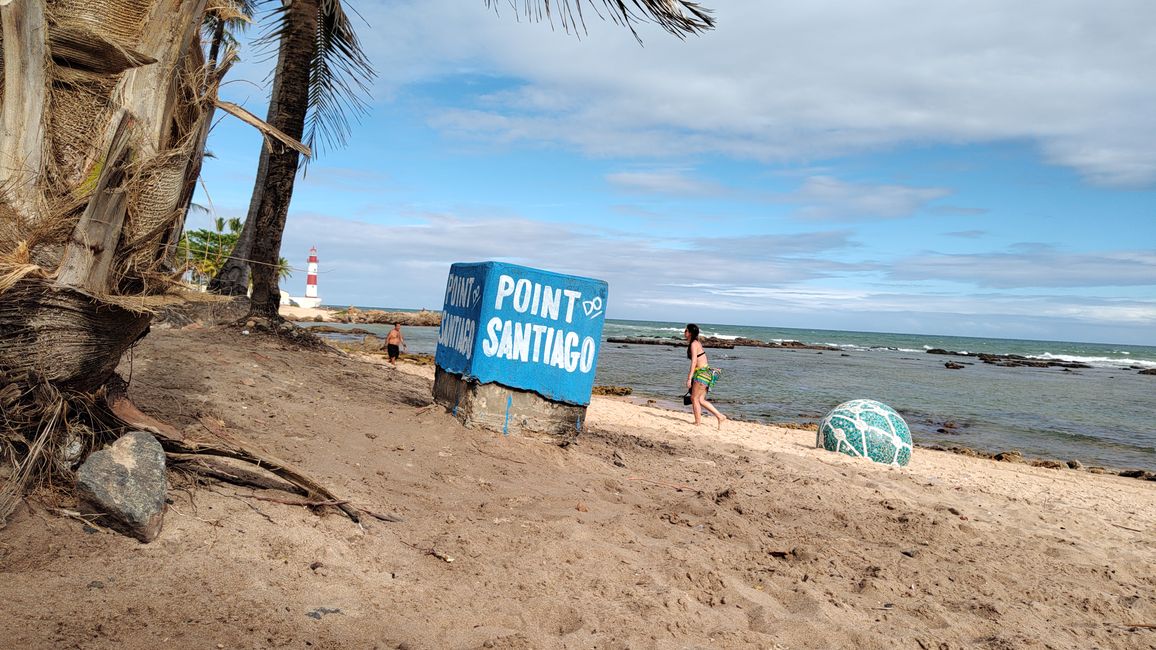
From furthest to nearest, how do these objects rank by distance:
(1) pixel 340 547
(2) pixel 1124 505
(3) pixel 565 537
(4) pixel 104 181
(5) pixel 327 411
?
(2) pixel 1124 505 < (5) pixel 327 411 < (3) pixel 565 537 < (1) pixel 340 547 < (4) pixel 104 181

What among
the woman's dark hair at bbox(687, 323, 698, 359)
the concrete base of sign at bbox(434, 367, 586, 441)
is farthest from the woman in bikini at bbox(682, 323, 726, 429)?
the concrete base of sign at bbox(434, 367, 586, 441)

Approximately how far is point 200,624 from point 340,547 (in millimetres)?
1028

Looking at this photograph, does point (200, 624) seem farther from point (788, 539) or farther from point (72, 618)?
point (788, 539)

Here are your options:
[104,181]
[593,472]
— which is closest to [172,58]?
[104,181]

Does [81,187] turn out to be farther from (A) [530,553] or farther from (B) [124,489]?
(A) [530,553]

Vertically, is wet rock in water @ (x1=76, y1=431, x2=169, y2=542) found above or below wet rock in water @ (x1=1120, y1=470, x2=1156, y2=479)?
above

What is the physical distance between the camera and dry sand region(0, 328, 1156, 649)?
3.15 meters

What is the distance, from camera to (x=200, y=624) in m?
2.95

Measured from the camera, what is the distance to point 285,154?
Answer: 10.4 meters

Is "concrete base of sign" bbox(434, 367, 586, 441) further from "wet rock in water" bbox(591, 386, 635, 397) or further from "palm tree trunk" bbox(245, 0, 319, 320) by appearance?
"wet rock in water" bbox(591, 386, 635, 397)

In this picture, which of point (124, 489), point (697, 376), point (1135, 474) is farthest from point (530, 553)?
point (1135, 474)

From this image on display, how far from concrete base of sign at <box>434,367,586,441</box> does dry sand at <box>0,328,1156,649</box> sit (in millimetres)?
156

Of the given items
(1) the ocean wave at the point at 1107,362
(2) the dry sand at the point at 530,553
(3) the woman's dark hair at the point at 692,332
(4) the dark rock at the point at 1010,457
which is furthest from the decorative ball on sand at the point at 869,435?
(1) the ocean wave at the point at 1107,362

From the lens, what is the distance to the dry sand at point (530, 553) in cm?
315
